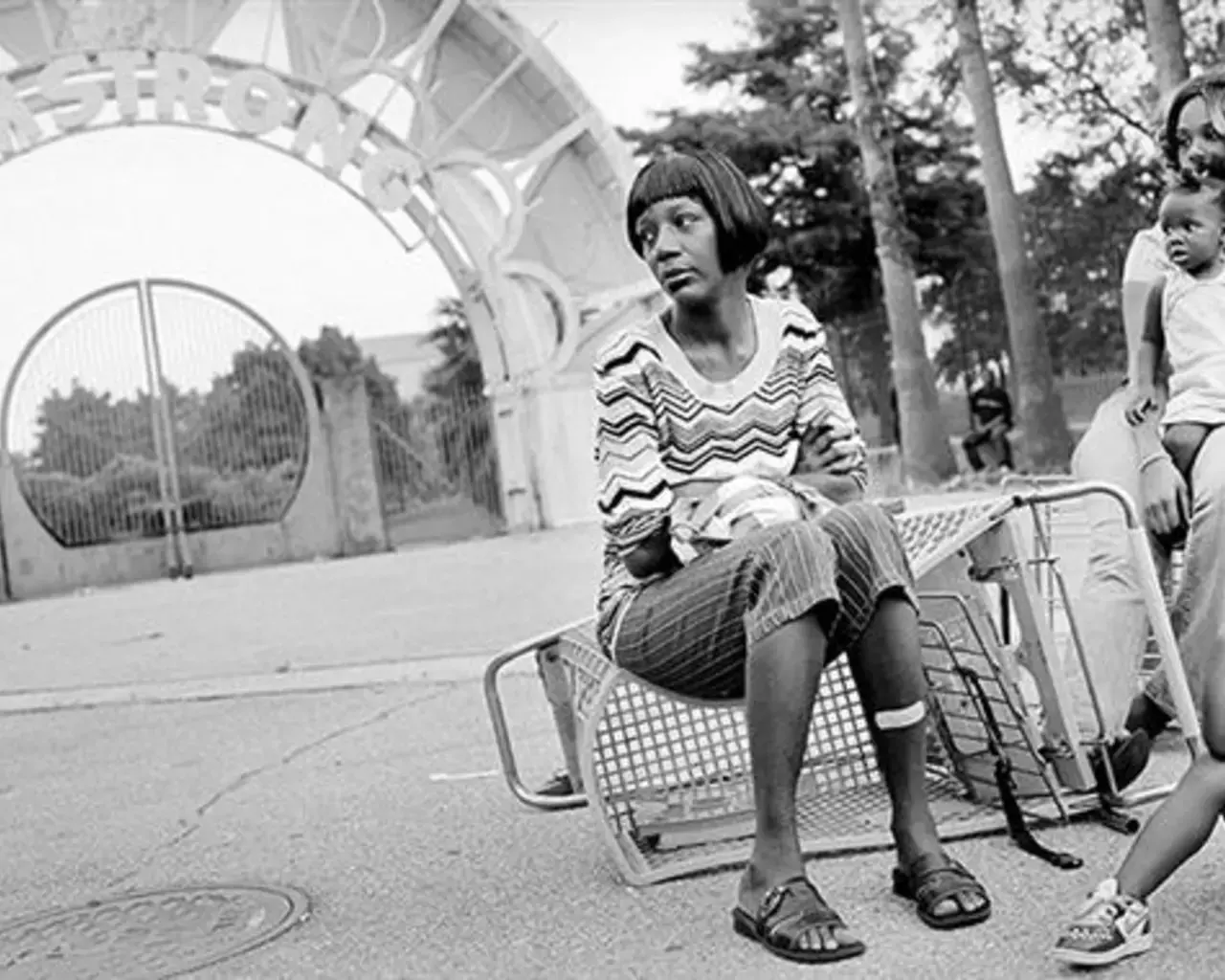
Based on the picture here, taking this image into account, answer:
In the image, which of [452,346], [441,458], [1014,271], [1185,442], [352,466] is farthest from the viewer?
[452,346]

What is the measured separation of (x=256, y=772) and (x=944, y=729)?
2.49 meters

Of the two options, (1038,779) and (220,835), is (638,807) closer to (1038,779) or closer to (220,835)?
(1038,779)

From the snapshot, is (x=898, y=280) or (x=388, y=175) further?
(x=898, y=280)

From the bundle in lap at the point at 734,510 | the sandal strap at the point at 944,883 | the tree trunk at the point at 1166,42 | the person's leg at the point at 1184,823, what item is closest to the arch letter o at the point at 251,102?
the tree trunk at the point at 1166,42

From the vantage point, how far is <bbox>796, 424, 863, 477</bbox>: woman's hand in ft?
10.6

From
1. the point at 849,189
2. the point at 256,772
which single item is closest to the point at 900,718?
the point at 256,772

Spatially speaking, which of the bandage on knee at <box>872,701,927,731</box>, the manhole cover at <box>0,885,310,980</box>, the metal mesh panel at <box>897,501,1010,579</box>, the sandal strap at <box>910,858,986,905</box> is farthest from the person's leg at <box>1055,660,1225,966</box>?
the manhole cover at <box>0,885,310,980</box>

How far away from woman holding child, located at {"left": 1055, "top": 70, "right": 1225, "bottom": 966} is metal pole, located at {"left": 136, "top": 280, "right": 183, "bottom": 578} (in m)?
15.3

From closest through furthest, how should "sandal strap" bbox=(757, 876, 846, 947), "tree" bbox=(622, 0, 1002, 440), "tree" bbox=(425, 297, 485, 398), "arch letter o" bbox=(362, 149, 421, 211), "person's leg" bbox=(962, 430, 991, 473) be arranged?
"sandal strap" bbox=(757, 876, 846, 947) → "arch letter o" bbox=(362, 149, 421, 211) → "person's leg" bbox=(962, 430, 991, 473) → "tree" bbox=(622, 0, 1002, 440) → "tree" bbox=(425, 297, 485, 398)

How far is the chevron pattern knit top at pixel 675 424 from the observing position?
3.11 meters

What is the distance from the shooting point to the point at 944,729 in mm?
3740

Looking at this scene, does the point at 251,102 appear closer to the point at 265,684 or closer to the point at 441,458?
the point at 441,458

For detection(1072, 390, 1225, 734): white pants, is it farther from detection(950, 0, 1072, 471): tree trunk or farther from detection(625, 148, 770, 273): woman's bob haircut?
detection(950, 0, 1072, 471): tree trunk

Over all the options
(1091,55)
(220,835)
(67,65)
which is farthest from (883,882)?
(1091,55)
